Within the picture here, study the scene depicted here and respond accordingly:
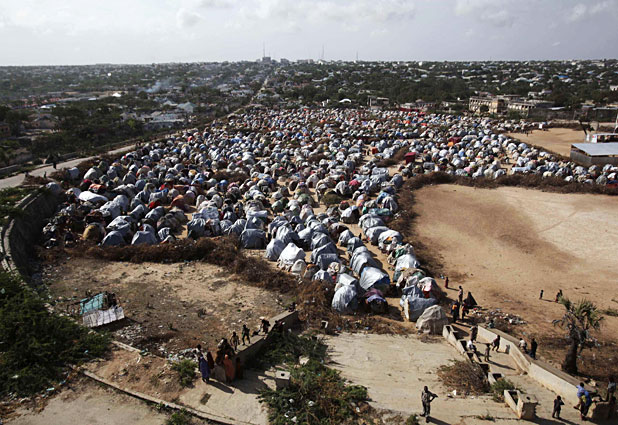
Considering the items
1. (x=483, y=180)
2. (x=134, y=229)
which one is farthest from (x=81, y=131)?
(x=483, y=180)

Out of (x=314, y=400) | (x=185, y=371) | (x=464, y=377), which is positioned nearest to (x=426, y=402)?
(x=464, y=377)

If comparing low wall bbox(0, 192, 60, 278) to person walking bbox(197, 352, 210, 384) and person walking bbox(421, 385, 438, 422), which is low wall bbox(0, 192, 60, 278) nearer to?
person walking bbox(197, 352, 210, 384)

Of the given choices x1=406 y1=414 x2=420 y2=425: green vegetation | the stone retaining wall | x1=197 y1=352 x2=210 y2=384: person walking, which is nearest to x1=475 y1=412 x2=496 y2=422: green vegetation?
x1=406 y1=414 x2=420 y2=425: green vegetation

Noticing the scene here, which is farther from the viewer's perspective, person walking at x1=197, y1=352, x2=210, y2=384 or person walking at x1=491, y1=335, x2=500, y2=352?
person walking at x1=491, y1=335, x2=500, y2=352

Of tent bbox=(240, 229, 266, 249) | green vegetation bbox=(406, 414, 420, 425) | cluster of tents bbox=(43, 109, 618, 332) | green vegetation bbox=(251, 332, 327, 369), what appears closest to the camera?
green vegetation bbox=(406, 414, 420, 425)

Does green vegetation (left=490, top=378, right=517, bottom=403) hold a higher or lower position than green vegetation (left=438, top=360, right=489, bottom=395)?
higher

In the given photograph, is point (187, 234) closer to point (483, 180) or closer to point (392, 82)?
point (483, 180)

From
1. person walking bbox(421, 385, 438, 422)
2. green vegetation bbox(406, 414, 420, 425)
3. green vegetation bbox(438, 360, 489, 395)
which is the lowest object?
green vegetation bbox(438, 360, 489, 395)

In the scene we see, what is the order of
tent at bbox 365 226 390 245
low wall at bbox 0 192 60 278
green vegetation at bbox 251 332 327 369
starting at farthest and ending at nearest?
1. tent at bbox 365 226 390 245
2. low wall at bbox 0 192 60 278
3. green vegetation at bbox 251 332 327 369
